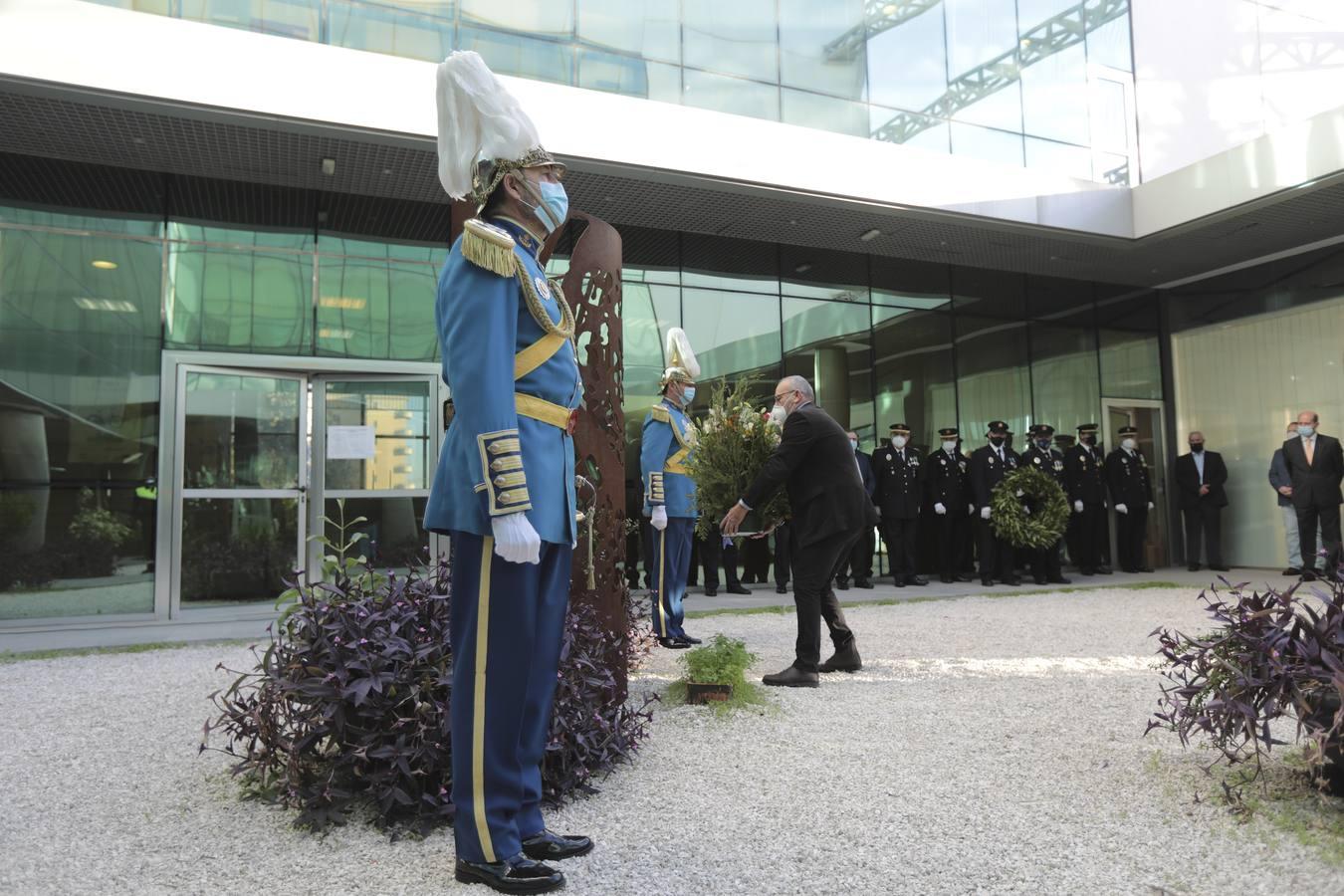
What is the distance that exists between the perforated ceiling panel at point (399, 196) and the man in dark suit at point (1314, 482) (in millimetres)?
2936

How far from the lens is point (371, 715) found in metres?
2.93

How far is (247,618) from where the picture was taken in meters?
8.95

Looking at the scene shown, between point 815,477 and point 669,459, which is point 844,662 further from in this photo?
point 669,459

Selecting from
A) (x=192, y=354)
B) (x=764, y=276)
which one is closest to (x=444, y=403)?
(x=192, y=354)

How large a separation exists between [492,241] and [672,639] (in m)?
4.75

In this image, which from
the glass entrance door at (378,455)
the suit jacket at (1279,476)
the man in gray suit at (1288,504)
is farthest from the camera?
the suit jacket at (1279,476)

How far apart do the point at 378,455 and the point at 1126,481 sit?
10.8 metres

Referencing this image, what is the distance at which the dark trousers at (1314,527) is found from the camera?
39.0 ft

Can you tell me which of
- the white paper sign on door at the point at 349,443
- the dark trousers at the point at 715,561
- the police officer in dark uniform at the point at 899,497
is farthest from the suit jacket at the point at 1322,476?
the white paper sign on door at the point at 349,443

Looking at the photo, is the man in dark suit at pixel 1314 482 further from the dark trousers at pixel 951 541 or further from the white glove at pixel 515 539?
the white glove at pixel 515 539

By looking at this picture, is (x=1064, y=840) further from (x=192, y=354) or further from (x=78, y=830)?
(x=192, y=354)

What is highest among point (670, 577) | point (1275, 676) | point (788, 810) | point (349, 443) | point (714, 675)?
point (349, 443)

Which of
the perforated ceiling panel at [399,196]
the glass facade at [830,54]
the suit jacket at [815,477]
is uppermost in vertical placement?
the glass facade at [830,54]

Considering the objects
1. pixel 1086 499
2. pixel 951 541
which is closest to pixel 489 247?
pixel 951 541
